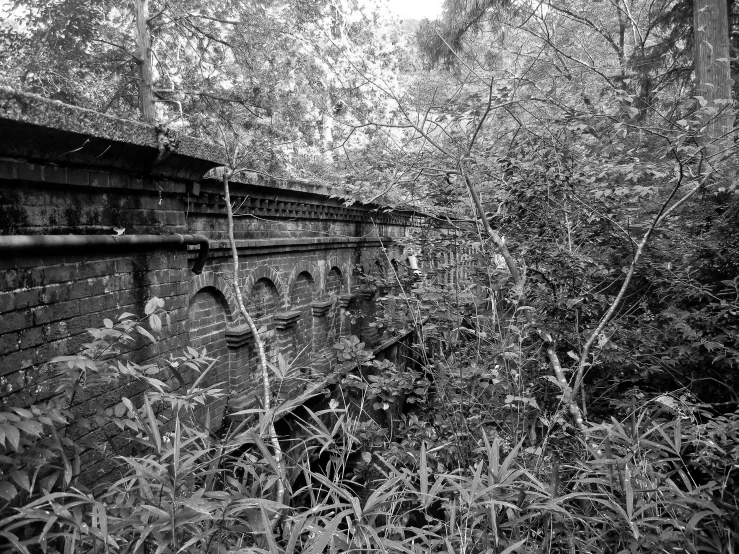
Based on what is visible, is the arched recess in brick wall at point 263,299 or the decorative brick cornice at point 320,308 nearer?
the arched recess in brick wall at point 263,299

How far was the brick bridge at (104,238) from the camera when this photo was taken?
228 centimetres

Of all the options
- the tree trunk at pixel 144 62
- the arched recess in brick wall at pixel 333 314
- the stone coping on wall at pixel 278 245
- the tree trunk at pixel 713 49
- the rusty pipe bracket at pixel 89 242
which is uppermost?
the tree trunk at pixel 144 62

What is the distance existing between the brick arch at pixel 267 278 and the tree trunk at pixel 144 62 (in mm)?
5937

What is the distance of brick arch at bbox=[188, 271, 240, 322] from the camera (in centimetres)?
454

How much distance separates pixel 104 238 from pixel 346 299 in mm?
5335

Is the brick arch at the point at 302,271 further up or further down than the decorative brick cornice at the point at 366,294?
further up

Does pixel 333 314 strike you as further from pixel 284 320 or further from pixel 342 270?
pixel 284 320

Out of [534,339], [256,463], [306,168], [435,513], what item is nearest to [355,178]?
[534,339]

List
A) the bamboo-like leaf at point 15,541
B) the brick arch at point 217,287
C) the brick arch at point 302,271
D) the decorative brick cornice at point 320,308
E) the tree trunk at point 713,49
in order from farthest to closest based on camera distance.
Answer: the decorative brick cornice at point 320,308 < the brick arch at point 302,271 < the tree trunk at point 713,49 < the brick arch at point 217,287 < the bamboo-like leaf at point 15,541

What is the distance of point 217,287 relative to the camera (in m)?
4.84

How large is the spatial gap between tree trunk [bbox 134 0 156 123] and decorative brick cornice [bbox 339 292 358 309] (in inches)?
214

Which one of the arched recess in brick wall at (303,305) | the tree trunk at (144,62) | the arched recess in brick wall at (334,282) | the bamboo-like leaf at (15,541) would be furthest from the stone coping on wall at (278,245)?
the tree trunk at (144,62)

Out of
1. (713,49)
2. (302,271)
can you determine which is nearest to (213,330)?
(302,271)

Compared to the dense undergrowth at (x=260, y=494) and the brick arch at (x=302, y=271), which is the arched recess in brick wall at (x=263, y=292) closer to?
the brick arch at (x=302, y=271)
